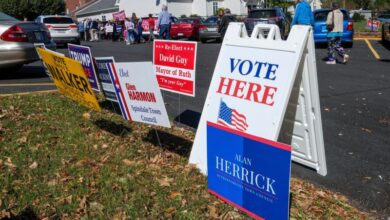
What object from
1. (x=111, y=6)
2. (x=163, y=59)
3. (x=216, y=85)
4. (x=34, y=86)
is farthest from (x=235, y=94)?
(x=111, y=6)

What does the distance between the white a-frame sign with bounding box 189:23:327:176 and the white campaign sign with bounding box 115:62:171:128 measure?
0.46 meters

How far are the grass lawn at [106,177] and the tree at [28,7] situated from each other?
6333 cm

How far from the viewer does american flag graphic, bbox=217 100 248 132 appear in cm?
409

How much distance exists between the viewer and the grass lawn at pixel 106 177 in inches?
153

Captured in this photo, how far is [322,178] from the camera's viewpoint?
15.2 feet

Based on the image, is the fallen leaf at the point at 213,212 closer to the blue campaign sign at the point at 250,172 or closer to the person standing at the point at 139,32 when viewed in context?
the blue campaign sign at the point at 250,172

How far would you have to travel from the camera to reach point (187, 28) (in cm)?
2662

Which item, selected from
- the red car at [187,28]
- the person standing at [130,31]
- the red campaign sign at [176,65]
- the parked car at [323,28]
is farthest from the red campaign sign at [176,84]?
the person standing at [130,31]

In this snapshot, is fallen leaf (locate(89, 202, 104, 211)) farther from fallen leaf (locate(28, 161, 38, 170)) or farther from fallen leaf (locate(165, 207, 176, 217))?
fallen leaf (locate(28, 161, 38, 170))

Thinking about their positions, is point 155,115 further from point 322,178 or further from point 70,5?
point 70,5

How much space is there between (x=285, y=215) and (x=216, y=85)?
1681mm

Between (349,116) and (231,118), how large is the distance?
3287mm

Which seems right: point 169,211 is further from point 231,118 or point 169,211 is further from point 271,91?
point 271,91

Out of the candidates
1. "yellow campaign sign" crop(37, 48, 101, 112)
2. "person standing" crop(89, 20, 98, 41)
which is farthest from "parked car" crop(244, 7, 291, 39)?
"person standing" crop(89, 20, 98, 41)
